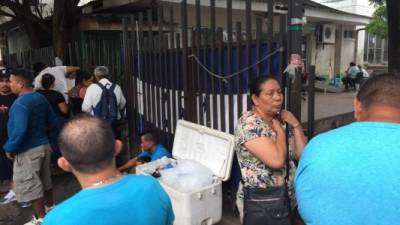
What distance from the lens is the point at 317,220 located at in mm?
1369

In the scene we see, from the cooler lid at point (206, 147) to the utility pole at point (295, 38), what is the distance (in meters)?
0.79

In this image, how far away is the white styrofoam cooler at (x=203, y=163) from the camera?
10.8 ft

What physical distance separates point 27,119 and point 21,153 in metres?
0.39

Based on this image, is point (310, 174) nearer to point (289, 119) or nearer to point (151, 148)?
point (289, 119)

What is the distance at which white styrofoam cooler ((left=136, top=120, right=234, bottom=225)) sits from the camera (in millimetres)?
3295

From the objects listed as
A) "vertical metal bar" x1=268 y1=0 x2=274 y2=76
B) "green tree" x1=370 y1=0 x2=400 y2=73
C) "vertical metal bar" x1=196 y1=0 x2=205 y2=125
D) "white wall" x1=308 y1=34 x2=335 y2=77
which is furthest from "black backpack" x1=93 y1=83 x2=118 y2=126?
"white wall" x1=308 y1=34 x2=335 y2=77

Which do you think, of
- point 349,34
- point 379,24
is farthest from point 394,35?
point 349,34

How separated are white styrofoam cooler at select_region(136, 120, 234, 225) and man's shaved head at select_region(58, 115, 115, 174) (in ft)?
6.01

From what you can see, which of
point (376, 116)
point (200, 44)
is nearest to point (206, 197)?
point (200, 44)

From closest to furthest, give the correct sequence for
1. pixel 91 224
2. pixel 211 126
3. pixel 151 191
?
pixel 91 224 → pixel 151 191 → pixel 211 126

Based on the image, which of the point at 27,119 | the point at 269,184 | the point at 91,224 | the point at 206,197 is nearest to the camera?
the point at 91,224

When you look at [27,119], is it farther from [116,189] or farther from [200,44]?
[116,189]

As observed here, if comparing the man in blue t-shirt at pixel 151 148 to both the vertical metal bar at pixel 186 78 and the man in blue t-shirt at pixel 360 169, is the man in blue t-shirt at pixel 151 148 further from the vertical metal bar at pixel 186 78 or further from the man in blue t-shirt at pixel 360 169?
the man in blue t-shirt at pixel 360 169

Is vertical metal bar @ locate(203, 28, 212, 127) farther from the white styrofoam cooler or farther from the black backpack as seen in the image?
the black backpack
